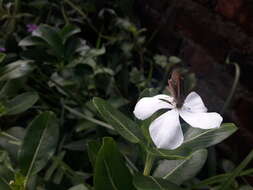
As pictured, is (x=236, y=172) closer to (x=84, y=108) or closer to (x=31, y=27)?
(x=84, y=108)

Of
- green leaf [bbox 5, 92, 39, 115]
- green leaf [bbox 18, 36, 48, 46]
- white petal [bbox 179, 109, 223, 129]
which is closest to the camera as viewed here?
white petal [bbox 179, 109, 223, 129]

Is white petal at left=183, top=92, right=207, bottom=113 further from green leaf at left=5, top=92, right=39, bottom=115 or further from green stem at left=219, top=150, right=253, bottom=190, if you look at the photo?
green leaf at left=5, top=92, right=39, bottom=115

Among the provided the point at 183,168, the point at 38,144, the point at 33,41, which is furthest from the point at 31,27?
the point at 183,168

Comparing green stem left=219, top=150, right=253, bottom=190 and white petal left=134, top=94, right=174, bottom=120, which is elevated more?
white petal left=134, top=94, right=174, bottom=120

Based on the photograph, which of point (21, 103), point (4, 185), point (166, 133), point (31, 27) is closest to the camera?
point (166, 133)

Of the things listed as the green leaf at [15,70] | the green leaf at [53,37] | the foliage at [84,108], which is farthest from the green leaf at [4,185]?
the green leaf at [53,37]

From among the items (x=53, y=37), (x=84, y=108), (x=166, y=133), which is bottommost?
(x=84, y=108)


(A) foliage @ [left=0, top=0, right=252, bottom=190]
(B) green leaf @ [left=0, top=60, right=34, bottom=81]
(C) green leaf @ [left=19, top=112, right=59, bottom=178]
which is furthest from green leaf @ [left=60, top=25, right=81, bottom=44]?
(C) green leaf @ [left=19, top=112, right=59, bottom=178]
